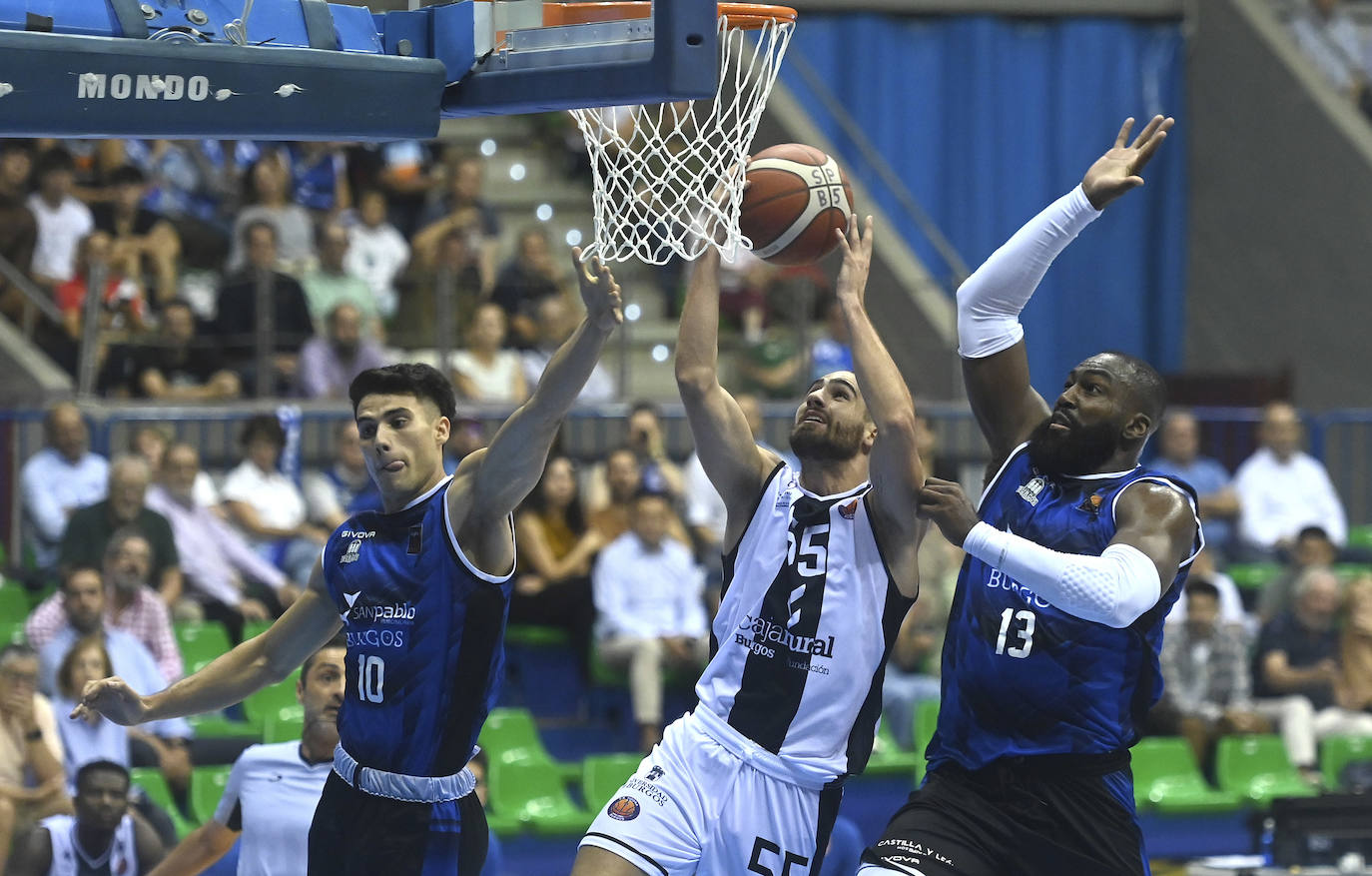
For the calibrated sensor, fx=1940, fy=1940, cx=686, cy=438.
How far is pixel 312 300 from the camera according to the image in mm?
11820

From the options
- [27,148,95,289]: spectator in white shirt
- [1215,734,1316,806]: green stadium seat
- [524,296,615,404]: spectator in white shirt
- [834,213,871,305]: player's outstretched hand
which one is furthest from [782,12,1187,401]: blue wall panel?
[834,213,871,305]: player's outstretched hand

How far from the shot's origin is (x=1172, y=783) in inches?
410

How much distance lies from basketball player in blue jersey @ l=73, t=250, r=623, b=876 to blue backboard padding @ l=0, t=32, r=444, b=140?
27.9 inches

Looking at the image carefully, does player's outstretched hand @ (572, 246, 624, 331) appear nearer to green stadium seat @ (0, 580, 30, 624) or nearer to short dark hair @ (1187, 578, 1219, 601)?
Result: green stadium seat @ (0, 580, 30, 624)

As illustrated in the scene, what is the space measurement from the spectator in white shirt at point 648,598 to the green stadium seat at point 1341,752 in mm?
3477

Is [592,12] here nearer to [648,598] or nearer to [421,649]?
[421,649]

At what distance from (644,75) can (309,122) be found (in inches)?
31.2

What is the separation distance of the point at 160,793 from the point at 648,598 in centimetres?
283

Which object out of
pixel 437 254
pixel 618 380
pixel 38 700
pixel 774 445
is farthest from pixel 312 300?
pixel 38 700

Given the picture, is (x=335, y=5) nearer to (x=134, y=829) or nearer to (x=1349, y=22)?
(x=134, y=829)

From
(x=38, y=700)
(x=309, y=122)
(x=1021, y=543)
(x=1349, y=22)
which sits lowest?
(x=38, y=700)

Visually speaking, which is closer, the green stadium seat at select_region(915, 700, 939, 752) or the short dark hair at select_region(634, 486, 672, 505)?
the green stadium seat at select_region(915, 700, 939, 752)

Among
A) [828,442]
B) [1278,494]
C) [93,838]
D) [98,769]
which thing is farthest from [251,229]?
[828,442]

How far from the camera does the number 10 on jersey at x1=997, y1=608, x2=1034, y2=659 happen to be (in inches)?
202
